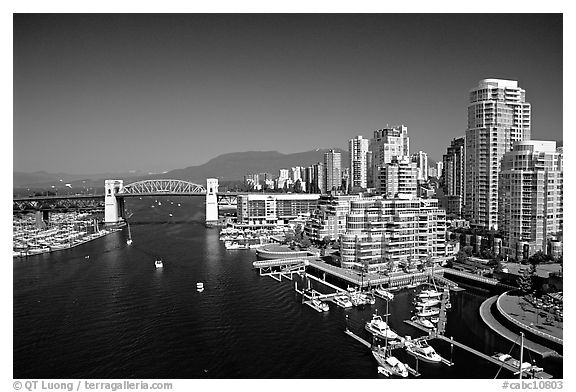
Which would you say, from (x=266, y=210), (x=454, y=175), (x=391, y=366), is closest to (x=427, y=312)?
(x=391, y=366)

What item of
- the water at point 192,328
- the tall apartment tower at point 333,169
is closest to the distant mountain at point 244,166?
the tall apartment tower at point 333,169

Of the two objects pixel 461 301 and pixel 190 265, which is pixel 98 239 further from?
pixel 461 301

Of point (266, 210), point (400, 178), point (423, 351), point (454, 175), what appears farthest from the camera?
point (266, 210)

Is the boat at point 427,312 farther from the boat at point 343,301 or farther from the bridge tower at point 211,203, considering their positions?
the bridge tower at point 211,203

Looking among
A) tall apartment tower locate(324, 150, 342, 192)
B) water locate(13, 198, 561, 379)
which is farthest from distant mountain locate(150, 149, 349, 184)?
→ water locate(13, 198, 561, 379)

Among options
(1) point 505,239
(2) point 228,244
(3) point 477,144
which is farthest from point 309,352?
(3) point 477,144

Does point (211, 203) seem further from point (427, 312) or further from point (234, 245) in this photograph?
point (427, 312)
